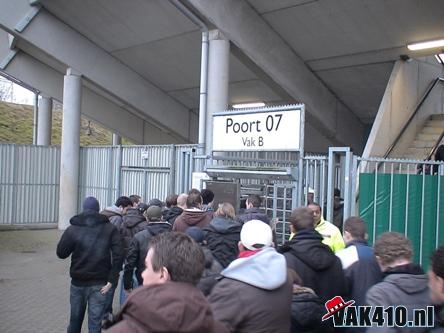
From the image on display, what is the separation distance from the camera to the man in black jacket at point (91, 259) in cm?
462

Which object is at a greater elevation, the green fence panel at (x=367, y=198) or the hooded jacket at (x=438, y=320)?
the green fence panel at (x=367, y=198)

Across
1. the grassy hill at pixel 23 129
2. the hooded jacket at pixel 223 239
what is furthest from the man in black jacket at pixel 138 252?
the grassy hill at pixel 23 129

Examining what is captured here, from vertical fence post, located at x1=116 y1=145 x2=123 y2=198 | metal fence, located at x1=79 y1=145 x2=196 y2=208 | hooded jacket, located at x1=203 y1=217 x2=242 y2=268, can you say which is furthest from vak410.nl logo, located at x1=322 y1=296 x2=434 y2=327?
vertical fence post, located at x1=116 y1=145 x2=123 y2=198

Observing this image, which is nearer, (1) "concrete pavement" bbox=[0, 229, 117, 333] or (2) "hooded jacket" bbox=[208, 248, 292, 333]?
(2) "hooded jacket" bbox=[208, 248, 292, 333]

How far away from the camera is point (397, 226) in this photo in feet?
20.6

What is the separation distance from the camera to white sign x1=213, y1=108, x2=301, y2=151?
6176 millimetres

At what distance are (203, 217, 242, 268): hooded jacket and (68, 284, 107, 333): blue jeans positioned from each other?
1.31 metres

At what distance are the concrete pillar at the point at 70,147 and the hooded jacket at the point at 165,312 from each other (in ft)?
46.0

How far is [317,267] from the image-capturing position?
335 cm

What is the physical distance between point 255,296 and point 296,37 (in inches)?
427

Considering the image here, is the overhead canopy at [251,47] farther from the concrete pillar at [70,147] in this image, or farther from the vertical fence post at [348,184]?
the vertical fence post at [348,184]

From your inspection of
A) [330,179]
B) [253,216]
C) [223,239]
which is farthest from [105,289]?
[330,179]

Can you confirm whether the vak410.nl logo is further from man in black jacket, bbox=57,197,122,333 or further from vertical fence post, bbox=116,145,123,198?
vertical fence post, bbox=116,145,123,198

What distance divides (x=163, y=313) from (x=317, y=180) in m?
5.26
